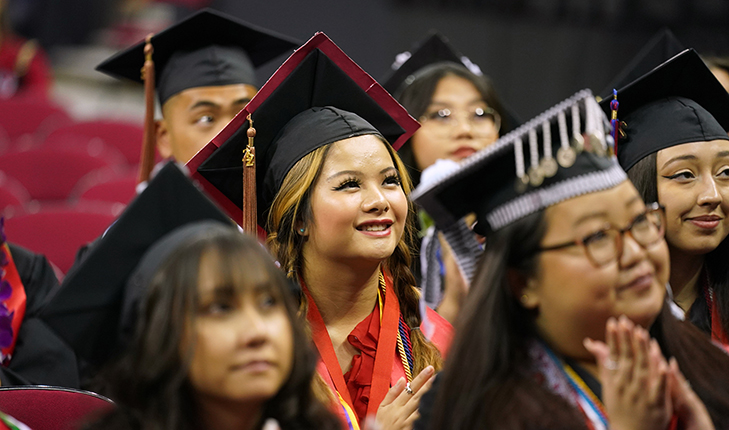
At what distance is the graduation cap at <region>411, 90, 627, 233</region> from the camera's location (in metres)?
1.53

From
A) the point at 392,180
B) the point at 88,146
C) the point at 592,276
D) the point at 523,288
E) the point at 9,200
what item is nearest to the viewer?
the point at 592,276

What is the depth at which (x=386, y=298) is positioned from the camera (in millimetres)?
2373

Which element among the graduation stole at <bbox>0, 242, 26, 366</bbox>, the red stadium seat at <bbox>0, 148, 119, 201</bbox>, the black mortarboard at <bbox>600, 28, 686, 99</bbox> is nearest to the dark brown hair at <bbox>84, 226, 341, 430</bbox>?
the graduation stole at <bbox>0, 242, 26, 366</bbox>

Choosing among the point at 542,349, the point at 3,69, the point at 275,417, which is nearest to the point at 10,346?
the point at 275,417

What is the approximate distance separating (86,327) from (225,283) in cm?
30

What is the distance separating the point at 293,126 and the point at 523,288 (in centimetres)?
99

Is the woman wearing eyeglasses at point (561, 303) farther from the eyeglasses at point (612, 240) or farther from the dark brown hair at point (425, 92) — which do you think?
the dark brown hair at point (425, 92)

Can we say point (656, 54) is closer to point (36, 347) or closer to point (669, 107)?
point (669, 107)

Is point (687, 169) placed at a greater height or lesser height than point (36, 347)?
greater

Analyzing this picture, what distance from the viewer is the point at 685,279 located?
7.79 feet

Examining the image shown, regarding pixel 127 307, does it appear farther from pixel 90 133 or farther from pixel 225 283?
pixel 90 133

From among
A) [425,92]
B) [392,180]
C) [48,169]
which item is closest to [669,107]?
[392,180]

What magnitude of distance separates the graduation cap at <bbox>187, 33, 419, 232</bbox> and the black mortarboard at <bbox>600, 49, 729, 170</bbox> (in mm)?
714

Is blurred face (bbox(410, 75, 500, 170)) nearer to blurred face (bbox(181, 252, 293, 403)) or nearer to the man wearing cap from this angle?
the man wearing cap
